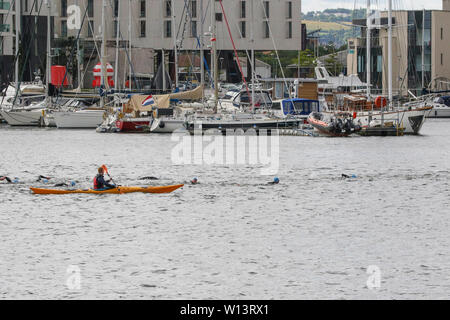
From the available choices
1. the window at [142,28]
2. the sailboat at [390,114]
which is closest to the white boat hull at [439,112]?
the sailboat at [390,114]

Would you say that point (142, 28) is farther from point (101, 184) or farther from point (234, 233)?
point (234, 233)

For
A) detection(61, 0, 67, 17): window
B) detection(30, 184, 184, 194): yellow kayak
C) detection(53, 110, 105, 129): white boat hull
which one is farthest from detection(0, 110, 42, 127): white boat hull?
detection(61, 0, 67, 17): window

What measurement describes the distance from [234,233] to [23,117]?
66.7 m

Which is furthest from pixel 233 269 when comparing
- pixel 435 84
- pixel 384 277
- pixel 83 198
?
pixel 435 84

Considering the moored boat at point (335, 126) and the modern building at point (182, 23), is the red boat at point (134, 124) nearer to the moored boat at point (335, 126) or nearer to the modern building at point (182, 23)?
the moored boat at point (335, 126)

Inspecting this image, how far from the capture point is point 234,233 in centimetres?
2844

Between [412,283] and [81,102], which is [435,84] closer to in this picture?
[81,102]

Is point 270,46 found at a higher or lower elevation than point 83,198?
higher

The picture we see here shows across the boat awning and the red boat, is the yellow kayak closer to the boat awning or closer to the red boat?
the boat awning

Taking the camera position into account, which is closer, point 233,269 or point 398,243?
point 233,269

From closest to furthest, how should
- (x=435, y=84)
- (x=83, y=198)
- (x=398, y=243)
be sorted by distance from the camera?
(x=398, y=243), (x=83, y=198), (x=435, y=84)

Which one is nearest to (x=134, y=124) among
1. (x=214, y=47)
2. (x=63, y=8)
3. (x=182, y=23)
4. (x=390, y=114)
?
(x=214, y=47)
